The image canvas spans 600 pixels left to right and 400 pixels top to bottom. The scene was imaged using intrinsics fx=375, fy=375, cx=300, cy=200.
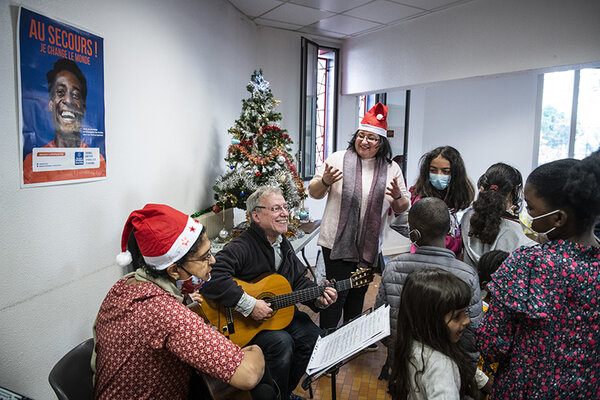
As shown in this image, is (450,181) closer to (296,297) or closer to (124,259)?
(296,297)

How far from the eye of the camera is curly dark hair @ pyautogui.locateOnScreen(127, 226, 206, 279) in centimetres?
137

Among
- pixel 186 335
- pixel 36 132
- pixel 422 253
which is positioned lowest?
pixel 186 335

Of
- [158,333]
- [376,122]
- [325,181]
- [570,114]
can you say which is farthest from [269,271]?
[570,114]

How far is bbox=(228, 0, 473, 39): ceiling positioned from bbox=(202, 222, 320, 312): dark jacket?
8.43ft

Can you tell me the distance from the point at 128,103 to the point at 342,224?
1509 mm

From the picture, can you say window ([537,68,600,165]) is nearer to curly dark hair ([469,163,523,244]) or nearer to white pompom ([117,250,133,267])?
curly dark hair ([469,163,523,244])

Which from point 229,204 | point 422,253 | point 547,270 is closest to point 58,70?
point 229,204

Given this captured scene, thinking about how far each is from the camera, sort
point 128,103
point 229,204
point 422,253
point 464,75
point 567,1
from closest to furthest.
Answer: point 422,253 < point 128,103 < point 567,1 < point 229,204 < point 464,75

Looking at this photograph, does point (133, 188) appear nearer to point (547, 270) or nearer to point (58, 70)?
point (58, 70)

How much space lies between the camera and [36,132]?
1603mm

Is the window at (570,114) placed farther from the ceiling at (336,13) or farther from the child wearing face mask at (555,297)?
the child wearing face mask at (555,297)

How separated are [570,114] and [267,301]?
5.12m

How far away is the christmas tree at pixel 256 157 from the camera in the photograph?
10.2ft

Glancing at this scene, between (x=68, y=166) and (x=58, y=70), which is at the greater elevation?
(x=58, y=70)
